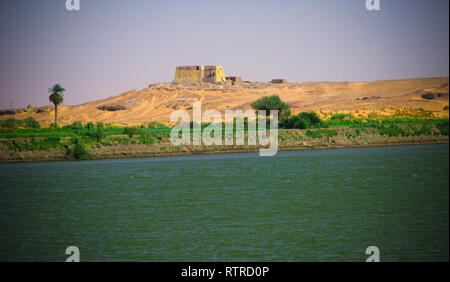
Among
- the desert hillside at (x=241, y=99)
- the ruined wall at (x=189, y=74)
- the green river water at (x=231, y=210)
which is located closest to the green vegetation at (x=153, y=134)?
the green river water at (x=231, y=210)

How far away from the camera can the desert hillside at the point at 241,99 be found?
86125 mm

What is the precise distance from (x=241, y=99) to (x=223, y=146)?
5547 centimetres

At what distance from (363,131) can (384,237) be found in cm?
3375

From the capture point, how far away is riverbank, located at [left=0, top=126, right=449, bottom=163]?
41.8m

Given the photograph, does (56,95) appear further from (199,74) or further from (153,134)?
(199,74)

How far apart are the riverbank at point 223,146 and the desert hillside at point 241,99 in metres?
27.3

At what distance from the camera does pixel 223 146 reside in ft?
155

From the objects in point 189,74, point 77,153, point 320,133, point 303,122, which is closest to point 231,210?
point 77,153

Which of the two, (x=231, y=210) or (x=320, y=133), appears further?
(x=320, y=133)

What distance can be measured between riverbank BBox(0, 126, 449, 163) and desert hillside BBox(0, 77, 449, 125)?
27.3 m

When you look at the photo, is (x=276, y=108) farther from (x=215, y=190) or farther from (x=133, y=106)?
(x=133, y=106)

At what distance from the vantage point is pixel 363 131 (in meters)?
49.7

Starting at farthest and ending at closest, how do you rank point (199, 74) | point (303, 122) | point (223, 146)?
point (199, 74)
point (303, 122)
point (223, 146)
